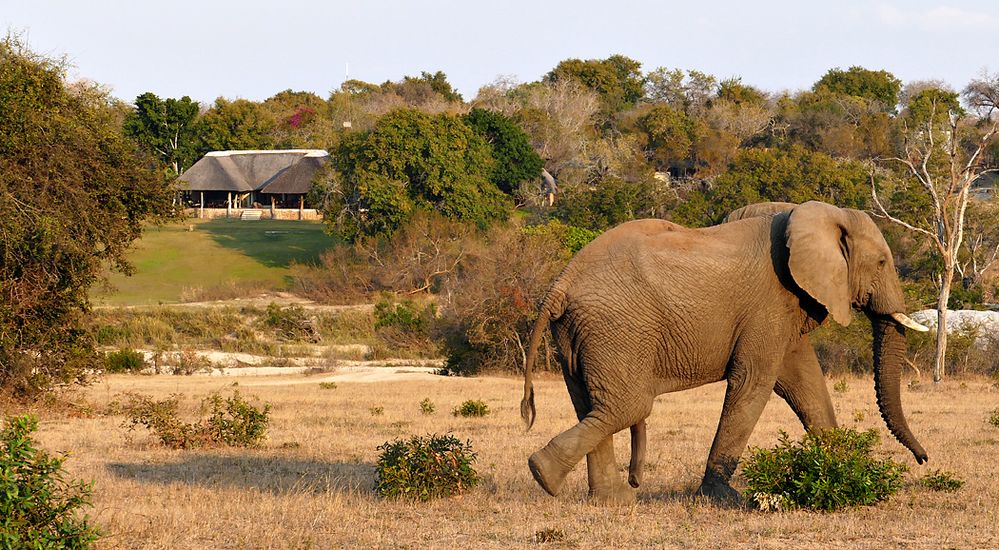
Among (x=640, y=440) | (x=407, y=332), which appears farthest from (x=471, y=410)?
(x=407, y=332)

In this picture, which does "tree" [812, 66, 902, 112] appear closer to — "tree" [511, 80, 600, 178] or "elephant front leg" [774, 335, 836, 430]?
"tree" [511, 80, 600, 178]

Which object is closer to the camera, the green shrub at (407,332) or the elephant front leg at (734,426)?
the elephant front leg at (734,426)

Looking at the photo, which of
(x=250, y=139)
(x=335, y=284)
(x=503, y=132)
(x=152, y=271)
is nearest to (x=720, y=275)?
(x=335, y=284)

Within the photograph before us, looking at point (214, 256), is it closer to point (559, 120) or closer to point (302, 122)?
point (559, 120)

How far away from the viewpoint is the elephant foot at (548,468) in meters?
10.9

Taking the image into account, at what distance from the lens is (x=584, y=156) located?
3300 inches

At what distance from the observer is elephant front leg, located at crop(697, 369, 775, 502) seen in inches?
439

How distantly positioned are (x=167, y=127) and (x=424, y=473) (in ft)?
271

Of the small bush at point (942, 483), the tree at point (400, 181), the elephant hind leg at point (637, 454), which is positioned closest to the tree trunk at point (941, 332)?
the small bush at point (942, 483)

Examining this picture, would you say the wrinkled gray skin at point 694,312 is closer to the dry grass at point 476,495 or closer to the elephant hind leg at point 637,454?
the elephant hind leg at point 637,454

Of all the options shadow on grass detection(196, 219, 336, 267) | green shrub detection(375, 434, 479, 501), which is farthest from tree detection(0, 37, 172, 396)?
shadow on grass detection(196, 219, 336, 267)

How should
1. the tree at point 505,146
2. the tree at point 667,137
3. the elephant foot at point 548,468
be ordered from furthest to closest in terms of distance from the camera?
the tree at point 667,137
the tree at point 505,146
the elephant foot at point 548,468

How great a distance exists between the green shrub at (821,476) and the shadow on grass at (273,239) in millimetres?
55578

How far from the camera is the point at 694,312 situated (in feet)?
36.3
